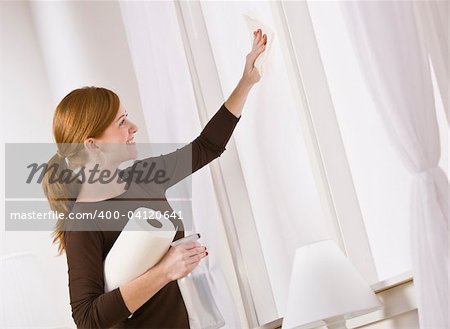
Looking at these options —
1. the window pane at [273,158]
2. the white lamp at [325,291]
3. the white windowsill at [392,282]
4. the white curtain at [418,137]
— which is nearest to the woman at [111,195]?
the window pane at [273,158]

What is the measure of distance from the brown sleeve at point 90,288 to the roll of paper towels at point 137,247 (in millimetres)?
43

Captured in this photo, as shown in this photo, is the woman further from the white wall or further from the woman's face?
the white wall

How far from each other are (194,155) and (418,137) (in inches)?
35.9

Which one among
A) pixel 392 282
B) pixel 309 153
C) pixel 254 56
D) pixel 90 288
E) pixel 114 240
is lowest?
pixel 392 282

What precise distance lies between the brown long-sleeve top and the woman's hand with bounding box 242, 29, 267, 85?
125mm

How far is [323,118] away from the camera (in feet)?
7.86

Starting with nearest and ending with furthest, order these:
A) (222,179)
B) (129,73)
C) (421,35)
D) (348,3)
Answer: (421,35) → (348,3) → (222,179) → (129,73)

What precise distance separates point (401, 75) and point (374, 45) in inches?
4.0

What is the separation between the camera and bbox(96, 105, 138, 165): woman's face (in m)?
2.28

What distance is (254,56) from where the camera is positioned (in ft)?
7.77

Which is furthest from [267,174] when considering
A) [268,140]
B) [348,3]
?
[348,3]

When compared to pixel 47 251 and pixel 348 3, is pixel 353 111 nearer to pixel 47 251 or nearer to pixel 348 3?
pixel 348 3

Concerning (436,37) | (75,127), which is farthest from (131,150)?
(436,37)

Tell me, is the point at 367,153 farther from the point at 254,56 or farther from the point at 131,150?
the point at 131,150
